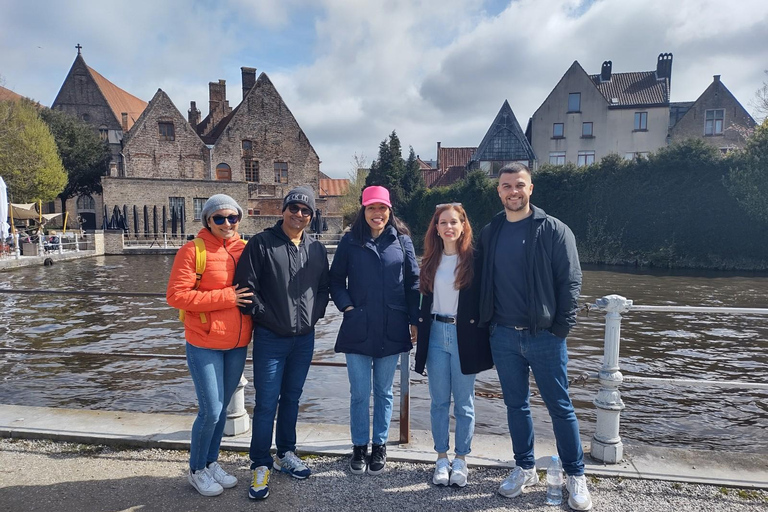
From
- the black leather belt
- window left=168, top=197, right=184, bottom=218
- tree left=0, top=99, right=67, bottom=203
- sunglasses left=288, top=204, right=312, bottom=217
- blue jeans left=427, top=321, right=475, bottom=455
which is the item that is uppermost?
tree left=0, top=99, right=67, bottom=203

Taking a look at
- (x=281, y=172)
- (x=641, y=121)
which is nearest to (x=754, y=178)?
(x=641, y=121)

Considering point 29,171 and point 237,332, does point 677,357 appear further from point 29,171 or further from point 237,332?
point 29,171

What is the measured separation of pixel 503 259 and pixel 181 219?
136 ft

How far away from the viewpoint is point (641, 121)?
39.0 metres

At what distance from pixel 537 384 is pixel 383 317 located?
3.28 ft

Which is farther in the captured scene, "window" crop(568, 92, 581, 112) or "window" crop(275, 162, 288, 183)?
"window" crop(275, 162, 288, 183)

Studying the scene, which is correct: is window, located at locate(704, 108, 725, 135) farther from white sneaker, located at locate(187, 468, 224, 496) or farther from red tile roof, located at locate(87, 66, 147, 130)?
red tile roof, located at locate(87, 66, 147, 130)

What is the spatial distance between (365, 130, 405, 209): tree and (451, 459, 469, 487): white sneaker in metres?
44.1

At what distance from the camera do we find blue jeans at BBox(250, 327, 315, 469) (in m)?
3.21

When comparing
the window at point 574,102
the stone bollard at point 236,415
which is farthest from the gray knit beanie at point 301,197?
the window at point 574,102

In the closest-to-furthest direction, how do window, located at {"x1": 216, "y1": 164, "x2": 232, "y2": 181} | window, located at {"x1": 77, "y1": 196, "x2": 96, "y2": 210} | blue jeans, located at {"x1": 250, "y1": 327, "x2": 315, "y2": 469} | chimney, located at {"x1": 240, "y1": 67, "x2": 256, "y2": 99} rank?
blue jeans, located at {"x1": 250, "y1": 327, "x2": 315, "y2": 469}, window, located at {"x1": 216, "y1": 164, "x2": 232, "y2": 181}, chimney, located at {"x1": 240, "y1": 67, "x2": 256, "y2": 99}, window, located at {"x1": 77, "y1": 196, "x2": 96, "y2": 210}

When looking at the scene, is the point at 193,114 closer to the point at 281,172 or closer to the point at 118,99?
the point at 118,99

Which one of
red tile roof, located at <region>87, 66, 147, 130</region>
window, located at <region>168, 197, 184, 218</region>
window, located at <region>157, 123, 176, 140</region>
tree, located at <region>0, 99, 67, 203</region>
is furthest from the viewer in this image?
red tile roof, located at <region>87, 66, 147, 130</region>

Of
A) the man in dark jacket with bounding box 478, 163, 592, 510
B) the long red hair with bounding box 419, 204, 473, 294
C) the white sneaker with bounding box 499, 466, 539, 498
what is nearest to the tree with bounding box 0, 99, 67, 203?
the long red hair with bounding box 419, 204, 473, 294
